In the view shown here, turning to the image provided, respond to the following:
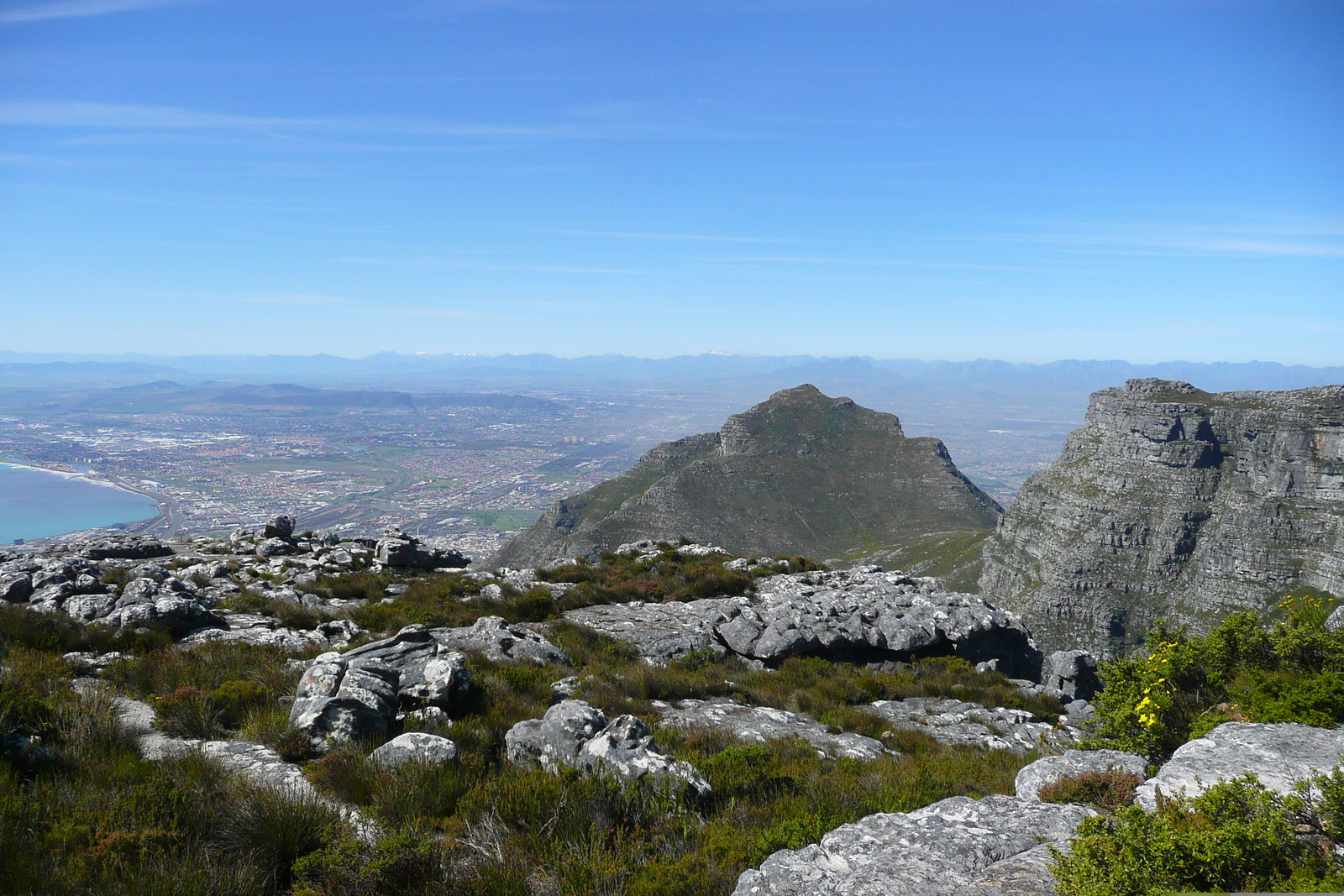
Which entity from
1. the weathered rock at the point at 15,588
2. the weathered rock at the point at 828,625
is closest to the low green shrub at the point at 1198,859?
the weathered rock at the point at 828,625

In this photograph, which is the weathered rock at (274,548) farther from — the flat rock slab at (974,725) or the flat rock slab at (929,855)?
the flat rock slab at (929,855)

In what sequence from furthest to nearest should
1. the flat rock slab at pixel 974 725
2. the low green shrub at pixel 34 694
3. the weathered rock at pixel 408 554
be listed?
the weathered rock at pixel 408 554
the flat rock slab at pixel 974 725
the low green shrub at pixel 34 694

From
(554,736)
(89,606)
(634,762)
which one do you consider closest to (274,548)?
(89,606)

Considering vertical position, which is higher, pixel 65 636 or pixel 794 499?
pixel 65 636

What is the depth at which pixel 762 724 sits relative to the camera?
11.5 m

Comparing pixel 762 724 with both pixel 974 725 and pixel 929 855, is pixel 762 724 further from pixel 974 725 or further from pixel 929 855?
pixel 929 855

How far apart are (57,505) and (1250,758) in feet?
697

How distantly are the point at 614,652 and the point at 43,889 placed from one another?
12064mm

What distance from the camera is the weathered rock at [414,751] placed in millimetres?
6914

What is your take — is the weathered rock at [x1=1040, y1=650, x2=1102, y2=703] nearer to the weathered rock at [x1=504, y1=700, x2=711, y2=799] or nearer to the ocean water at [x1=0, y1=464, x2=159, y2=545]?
the weathered rock at [x1=504, y1=700, x2=711, y2=799]

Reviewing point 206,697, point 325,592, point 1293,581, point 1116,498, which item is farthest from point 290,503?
point 1293,581

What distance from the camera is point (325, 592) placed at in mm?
18625

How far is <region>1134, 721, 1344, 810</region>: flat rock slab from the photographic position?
5.73 m

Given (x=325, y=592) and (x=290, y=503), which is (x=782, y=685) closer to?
(x=325, y=592)
